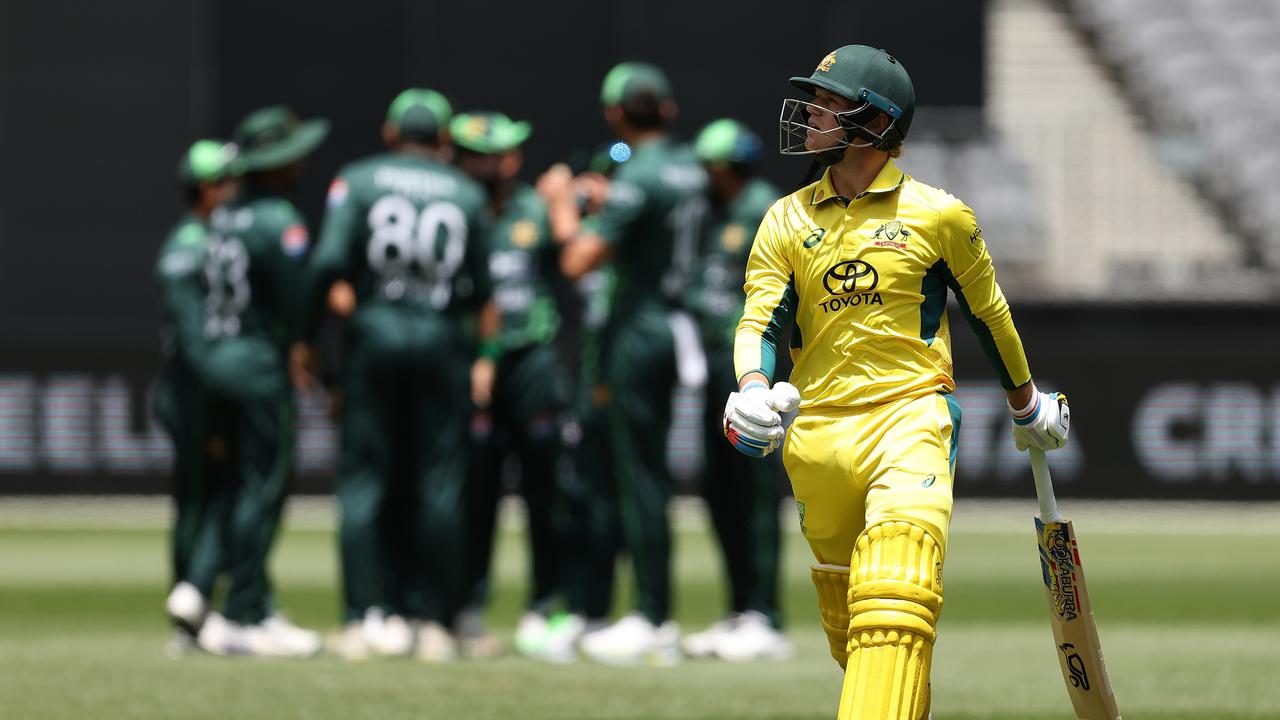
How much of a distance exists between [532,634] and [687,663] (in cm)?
91

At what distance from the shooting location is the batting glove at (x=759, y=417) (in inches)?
204

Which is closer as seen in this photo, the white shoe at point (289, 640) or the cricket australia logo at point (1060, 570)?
the cricket australia logo at point (1060, 570)

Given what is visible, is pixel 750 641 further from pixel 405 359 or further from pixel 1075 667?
pixel 1075 667

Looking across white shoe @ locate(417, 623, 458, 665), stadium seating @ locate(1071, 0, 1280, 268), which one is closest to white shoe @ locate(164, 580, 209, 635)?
white shoe @ locate(417, 623, 458, 665)

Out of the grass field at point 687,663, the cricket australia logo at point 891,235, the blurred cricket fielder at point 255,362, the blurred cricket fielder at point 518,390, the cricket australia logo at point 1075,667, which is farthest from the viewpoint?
the blurred cricket fielder at point 518,390

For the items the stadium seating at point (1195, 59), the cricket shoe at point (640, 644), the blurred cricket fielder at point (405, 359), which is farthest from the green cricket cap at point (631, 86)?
the stadium seating at point (1195, 59)

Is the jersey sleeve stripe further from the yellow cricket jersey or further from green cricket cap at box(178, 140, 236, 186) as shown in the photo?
green cricket cap at box(178, 140, 236, 186)

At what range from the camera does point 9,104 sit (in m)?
20.9

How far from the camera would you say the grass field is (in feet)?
24.8

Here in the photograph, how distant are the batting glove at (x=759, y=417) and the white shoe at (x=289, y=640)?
4.61m

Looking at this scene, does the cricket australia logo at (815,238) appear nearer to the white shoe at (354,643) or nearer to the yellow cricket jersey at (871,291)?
the yellow cricket jersey at (871,291)

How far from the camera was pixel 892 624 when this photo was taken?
5121 millimetres

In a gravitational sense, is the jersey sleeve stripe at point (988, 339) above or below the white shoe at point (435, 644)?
above

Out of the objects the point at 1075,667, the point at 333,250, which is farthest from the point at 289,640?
the point at 1075,667
